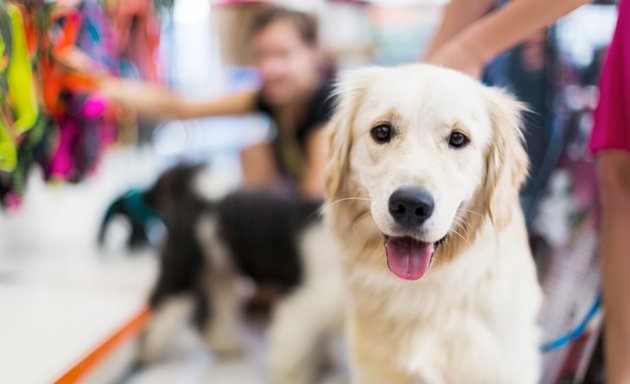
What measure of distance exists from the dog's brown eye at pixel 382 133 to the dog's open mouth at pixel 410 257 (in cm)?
14

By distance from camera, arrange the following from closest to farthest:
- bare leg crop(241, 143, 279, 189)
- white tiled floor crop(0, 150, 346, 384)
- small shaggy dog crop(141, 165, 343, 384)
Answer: white tiled floor crop(0, 150, 346, 384) < small shaggy dog crop(141, 165, 343, 384) < bare leg crop(241, 143, 279, 189)

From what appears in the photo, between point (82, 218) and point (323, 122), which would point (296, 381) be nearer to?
point (323, 122)

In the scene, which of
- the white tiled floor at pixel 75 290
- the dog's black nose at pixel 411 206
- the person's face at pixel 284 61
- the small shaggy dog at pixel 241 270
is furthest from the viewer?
the person's face at pixel 284 61

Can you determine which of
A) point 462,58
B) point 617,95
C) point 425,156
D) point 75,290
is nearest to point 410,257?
point 425,156

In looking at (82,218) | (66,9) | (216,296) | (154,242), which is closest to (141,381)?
(216,296)

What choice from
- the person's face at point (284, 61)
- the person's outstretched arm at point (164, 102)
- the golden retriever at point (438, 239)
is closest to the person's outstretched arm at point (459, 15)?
the golden retriever at point (438, 239)

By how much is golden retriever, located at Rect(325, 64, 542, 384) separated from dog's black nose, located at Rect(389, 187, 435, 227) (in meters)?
0.03

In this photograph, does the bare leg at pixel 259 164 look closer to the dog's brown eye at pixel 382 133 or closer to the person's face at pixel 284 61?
the person's face at pixel 284 61

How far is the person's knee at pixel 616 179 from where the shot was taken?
949 mm

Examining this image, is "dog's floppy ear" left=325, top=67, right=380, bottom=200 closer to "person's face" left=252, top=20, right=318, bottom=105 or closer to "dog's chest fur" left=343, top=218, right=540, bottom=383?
"dog's chest fur" left=343, top=218, right=540, bottom=383

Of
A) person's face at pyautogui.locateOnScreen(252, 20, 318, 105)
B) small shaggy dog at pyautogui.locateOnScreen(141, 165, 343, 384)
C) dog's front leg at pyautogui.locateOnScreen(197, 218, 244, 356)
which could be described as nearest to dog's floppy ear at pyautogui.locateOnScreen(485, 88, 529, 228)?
small shaggy dog at pyautogui.locateOnScreen(141, 165, 343, 384)

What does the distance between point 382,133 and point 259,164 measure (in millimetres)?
1149

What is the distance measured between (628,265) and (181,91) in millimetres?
1391

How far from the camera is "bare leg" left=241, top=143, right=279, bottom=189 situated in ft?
5.94
